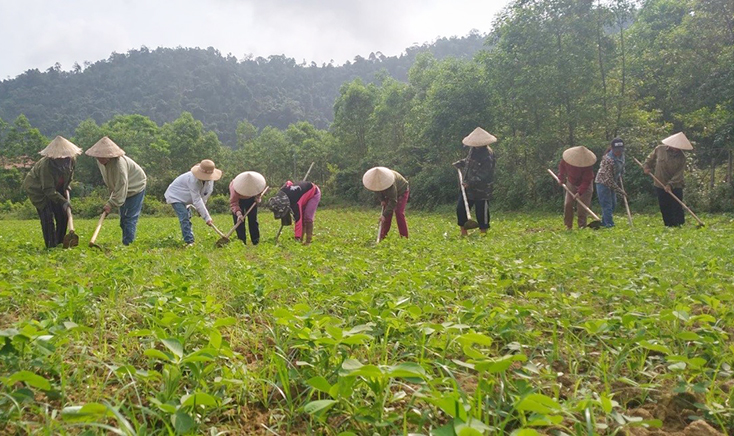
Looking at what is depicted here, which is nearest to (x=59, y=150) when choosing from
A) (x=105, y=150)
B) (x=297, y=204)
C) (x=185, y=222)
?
(x=105, y=150)

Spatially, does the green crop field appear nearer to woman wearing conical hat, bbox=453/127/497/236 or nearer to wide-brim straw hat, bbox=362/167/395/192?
wide-brim straw hat, bbox=362/167/395/192

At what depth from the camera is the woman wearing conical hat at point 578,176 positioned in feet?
29.0

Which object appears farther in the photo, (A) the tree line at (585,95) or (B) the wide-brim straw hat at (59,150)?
(A) the tree line at (585,95)

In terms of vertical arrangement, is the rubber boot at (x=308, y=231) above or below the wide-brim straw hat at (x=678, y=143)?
below

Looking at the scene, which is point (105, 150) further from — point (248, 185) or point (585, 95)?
point (585, 95)

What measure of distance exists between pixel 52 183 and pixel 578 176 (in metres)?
9.19

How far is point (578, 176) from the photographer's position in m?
9.09

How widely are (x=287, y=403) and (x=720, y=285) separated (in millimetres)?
3189

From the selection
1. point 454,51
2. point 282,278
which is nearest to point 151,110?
point 454,51

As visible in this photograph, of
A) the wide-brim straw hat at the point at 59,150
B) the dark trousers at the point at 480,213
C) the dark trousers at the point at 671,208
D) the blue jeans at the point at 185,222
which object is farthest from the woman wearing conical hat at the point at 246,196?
the dark trousers at the point at 671,208

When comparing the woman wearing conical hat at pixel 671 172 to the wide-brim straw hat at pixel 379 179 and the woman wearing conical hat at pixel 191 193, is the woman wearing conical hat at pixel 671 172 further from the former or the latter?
the woman wearing conical hat at pixel 191 193

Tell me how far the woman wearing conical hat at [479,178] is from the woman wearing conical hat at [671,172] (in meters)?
3.36

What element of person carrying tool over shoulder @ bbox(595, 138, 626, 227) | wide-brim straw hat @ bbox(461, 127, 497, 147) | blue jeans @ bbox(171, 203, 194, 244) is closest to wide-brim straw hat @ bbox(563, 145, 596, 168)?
person carrying tool over shoulder @ bbox(595, 138, 626, 227)

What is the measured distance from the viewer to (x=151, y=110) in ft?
344
